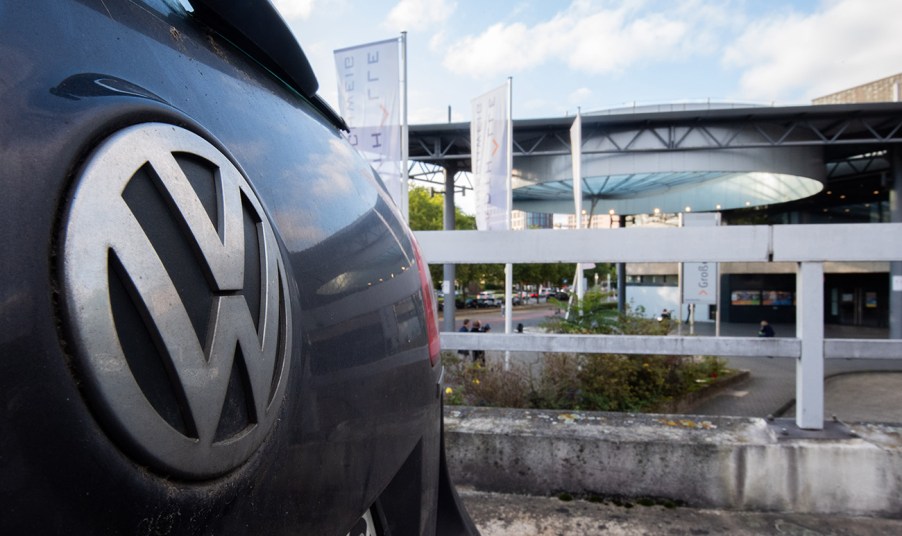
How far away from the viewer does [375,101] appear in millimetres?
9820

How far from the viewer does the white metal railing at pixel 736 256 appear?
110 inches

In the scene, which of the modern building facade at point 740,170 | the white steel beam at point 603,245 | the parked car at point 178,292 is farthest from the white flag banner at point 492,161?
the parked car at point 178,292

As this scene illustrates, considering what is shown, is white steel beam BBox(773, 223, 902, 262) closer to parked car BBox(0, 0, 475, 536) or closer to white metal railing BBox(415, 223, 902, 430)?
white metal railing BBox(415, 223, 902, 430)

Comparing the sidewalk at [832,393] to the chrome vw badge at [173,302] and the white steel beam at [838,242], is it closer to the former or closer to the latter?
the white steel beam at [838,242]

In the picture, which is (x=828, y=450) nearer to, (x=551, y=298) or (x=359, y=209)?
(x=359, y=209)

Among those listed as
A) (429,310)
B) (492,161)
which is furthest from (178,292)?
(492,161)

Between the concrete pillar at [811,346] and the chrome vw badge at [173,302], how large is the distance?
3.13 meters

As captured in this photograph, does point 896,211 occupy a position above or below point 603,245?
above

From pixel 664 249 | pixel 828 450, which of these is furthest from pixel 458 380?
pixel 828 450

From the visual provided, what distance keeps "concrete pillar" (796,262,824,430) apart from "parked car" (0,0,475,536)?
2804 millimetres

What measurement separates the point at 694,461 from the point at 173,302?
9.91ft

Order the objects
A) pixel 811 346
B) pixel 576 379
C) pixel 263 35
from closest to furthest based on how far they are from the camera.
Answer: pixel 263 35 < pixel 811 346 < pixel 576 379

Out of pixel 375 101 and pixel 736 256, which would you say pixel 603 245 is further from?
pixel 375 101

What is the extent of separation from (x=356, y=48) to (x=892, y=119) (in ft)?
55.6
